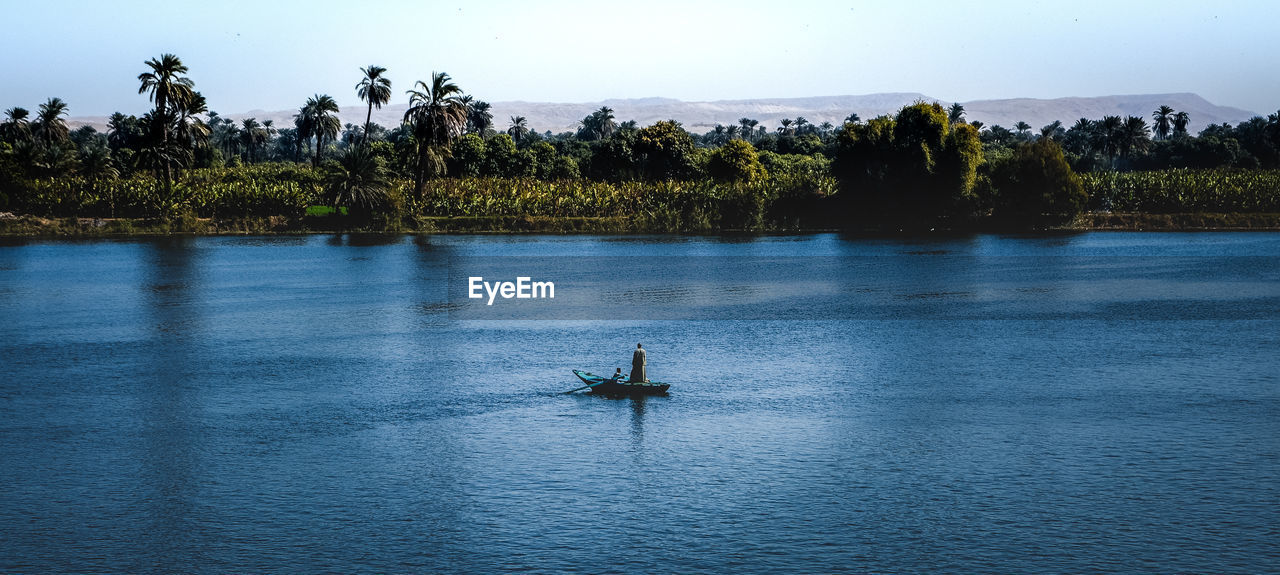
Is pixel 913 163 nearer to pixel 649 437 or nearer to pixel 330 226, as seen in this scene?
pixel 330 226

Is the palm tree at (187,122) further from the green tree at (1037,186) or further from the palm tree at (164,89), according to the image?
the green tree at (1037,186)

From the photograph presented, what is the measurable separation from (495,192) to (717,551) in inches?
6427

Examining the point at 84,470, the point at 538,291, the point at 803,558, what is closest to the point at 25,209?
the point at 538,291

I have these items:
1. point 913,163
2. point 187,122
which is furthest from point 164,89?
point 913,163

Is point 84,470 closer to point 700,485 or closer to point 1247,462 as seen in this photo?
point 700,485

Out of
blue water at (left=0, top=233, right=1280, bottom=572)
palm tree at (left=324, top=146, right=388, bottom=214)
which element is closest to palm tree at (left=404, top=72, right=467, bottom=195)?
palm tree at (left=324, top=146, right=388, bottom=214)

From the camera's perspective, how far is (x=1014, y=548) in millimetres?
40562

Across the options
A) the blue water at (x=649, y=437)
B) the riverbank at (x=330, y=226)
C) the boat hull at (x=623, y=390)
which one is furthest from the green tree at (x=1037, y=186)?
the boat hull at (x=623, y=390)

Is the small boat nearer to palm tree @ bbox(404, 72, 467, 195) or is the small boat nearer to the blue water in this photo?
the blue water
